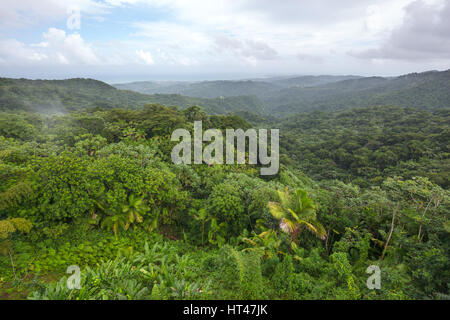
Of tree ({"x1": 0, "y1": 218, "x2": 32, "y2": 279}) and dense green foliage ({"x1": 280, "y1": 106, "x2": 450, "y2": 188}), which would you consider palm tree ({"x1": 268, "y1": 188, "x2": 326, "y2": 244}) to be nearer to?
tree ({"x1": 0, "y1": 218, "x2": 32, "y2": 279})

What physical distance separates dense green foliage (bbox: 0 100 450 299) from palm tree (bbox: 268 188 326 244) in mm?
36

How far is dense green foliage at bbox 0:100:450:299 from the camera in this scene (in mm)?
4820

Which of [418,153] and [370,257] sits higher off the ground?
[370,257]

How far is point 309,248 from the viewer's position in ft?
23.5

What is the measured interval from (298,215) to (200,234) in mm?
4172

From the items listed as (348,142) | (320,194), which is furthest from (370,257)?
(348,142)

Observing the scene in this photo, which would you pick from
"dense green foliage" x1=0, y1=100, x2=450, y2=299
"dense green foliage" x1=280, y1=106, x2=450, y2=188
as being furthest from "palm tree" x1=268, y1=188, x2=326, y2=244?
"dense green foliage" x1=280, y1=106, x2=450, y2=188

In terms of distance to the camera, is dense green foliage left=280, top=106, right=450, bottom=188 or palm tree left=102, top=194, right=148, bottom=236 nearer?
palm tree left=102, top=194, right=148, bottom=236

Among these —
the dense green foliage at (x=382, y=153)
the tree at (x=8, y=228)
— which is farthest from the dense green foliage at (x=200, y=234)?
the dense green foliage at (x=382, y=153)

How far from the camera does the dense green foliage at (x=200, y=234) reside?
190 inches

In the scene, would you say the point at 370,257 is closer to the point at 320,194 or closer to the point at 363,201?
the point at 363,201

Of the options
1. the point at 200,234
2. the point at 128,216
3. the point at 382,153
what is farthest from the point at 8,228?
the point at 382,153

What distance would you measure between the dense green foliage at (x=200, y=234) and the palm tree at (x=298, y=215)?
36mm
